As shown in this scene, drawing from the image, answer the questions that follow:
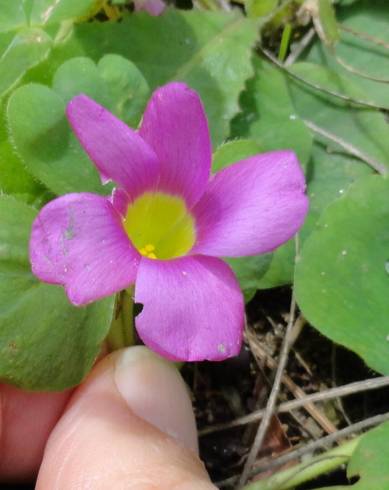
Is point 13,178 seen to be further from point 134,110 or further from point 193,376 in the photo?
point 193,376

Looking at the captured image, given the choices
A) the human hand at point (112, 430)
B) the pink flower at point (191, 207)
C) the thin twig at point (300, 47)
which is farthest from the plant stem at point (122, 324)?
the thin twig at point (300, 47)

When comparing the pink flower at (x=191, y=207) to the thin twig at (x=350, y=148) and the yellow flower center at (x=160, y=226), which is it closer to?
Result: the yellow flower center at (x=160, y=226)

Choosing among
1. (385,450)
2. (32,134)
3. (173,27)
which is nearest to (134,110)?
(32,134)

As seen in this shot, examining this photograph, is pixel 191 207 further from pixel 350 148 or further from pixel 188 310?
pixel 350 148

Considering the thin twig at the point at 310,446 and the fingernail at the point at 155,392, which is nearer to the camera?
the fingernail at the point at 155,392

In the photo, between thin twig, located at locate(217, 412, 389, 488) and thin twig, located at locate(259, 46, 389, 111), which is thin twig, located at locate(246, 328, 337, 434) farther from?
thin twig, located at locate(259, 46, 389, 111)

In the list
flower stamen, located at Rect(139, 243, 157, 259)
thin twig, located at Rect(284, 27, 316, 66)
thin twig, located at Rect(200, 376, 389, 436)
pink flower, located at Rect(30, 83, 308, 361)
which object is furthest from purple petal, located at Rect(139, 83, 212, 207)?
thin twig, located at Rect(284, 27, 316, 66)
